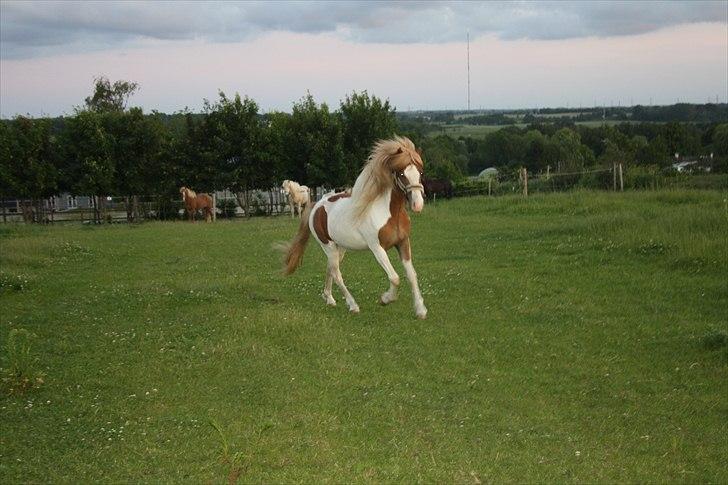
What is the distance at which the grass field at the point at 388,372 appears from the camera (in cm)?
516

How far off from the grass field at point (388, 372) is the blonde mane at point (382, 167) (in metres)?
1.75

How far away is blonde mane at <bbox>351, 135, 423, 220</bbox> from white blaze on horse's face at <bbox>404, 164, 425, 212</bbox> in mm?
104

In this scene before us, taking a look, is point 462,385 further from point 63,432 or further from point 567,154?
point 567,154

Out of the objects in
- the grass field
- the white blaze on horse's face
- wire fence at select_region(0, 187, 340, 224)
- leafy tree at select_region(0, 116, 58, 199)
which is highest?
leafy tree at select_region(0, 116, 58, 199)

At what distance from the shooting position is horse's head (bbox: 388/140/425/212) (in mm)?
8764

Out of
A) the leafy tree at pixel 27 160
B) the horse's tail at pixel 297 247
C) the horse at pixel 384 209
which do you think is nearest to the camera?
the horse at pixel 384 209

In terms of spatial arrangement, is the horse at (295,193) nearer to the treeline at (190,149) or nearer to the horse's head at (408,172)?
the treeline at (190,149)

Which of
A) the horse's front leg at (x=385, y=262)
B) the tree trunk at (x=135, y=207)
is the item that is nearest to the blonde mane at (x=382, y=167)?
the horse's front leg at (x=385, y=262)

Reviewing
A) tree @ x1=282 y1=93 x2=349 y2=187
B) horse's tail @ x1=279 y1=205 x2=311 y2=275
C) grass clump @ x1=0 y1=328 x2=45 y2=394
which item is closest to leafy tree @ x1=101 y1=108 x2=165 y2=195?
tree @ x1=282 y1=93 x2=349 y2=187

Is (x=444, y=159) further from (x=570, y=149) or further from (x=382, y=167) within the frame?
(x=382, y=167)

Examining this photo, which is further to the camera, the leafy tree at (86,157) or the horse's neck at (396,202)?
the leafy tree at (86,157)

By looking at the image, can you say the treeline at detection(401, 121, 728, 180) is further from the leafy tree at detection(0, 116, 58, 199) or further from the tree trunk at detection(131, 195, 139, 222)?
the leafy tree at detection(0, 116, 58, 199)

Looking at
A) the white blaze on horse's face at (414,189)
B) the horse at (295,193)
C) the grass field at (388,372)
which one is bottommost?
the grass field at (388,372)

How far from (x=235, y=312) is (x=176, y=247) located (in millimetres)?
10131
